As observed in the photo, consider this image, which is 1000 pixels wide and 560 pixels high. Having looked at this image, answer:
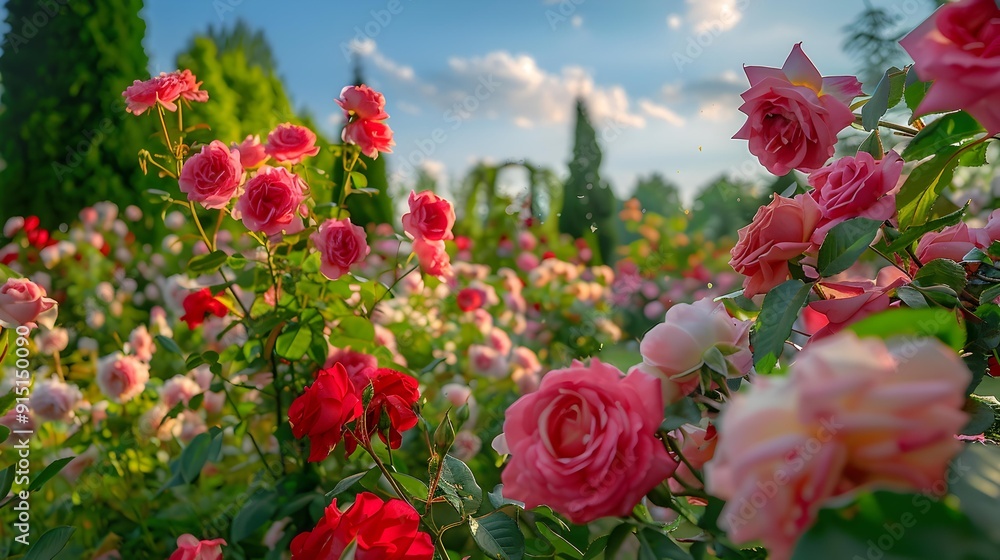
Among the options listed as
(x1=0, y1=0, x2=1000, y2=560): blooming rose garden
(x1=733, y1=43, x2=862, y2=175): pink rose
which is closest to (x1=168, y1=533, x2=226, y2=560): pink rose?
(x1=0, y1=0, x2=1000, y2=560): blooming rose garden

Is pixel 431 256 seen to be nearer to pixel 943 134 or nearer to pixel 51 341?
pixel 943 134

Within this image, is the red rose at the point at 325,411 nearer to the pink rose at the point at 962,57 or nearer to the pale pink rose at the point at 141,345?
the pink rose at the point at 962,57

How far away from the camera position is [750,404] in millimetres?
272

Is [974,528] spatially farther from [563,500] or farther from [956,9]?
[956,9]

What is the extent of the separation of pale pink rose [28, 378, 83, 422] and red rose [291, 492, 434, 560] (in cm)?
117

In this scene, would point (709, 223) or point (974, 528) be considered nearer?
point (974, 528)

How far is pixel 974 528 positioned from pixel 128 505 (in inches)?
55.6

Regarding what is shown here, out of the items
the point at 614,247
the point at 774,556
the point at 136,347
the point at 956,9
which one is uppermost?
the point at 614,247

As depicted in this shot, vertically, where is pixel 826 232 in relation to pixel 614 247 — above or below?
below

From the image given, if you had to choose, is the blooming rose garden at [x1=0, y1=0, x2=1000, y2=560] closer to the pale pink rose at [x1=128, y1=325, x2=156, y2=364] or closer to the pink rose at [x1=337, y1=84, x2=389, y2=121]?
the pink rose at [x1=337, y1=84, x2=389, y2=121]

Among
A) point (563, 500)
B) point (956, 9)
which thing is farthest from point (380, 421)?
point (956, 9)

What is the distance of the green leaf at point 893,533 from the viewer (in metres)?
0.27

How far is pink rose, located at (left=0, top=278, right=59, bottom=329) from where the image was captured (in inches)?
31.9

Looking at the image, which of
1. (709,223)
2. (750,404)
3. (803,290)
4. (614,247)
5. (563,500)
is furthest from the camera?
(709,223)
